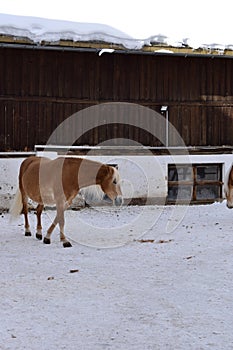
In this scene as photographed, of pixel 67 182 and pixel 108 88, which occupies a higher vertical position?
pixel 108 88

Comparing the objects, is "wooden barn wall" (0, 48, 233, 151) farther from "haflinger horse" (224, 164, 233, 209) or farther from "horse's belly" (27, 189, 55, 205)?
"horse's belly" (27, 189, 55, 205)

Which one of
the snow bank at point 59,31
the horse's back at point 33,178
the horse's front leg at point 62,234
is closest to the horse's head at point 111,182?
the horse's front leg at point 62,234

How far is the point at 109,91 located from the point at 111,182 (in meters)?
5.12

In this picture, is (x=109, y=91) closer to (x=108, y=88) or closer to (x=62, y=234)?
(x=108, y=88)

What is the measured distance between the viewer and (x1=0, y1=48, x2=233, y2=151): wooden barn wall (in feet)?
38.1

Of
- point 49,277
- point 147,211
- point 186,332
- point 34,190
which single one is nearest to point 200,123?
point 147,211

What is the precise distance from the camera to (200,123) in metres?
13.0

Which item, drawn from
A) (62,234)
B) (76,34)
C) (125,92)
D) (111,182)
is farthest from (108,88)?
(62,234)

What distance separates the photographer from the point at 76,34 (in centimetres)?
1130

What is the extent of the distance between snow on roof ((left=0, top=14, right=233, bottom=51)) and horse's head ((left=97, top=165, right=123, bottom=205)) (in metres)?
4.60

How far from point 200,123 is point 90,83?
306cm

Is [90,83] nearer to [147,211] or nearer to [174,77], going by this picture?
[174,77]

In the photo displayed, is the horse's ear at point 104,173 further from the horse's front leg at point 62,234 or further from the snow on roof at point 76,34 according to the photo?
the snow on roof at point 76,34

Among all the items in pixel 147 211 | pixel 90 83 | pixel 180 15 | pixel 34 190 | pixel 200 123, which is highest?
pixel 180 15
